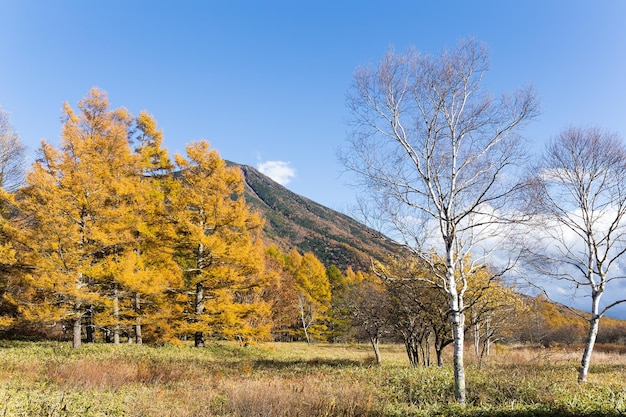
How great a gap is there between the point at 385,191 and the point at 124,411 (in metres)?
7.03

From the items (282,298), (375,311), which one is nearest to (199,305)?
(375,311)

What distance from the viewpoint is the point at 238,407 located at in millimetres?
6508

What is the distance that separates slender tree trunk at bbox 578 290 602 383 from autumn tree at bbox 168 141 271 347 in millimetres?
13278

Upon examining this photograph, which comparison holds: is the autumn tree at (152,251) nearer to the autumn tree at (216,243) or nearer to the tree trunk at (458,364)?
the autumn tree at (216,243)

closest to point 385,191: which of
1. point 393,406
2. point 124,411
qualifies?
point 393,406

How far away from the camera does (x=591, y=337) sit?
38.2ft

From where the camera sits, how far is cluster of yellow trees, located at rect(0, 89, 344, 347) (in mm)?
15141

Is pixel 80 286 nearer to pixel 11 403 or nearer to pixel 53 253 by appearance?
pixel 53 253

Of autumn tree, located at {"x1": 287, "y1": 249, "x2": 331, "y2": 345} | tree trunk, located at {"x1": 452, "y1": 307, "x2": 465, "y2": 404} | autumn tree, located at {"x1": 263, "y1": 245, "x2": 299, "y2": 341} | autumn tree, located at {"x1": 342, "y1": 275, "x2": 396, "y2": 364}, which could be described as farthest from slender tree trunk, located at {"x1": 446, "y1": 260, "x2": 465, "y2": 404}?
autumn tree, located at {"x1": 287, "y1": 249, "x2": 331, "y2": 345}

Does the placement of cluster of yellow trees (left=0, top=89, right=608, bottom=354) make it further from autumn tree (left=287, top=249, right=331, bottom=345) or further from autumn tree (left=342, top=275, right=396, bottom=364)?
autumn tree (left=287, top=249, right=331, bottom=345)

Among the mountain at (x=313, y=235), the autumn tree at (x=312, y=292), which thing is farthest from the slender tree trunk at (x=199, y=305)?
the mountain at (x=313, y=235)

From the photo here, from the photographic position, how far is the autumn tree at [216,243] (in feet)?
59.5

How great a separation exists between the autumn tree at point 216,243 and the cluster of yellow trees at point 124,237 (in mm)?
56

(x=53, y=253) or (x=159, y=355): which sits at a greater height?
(x=53, y=253)
